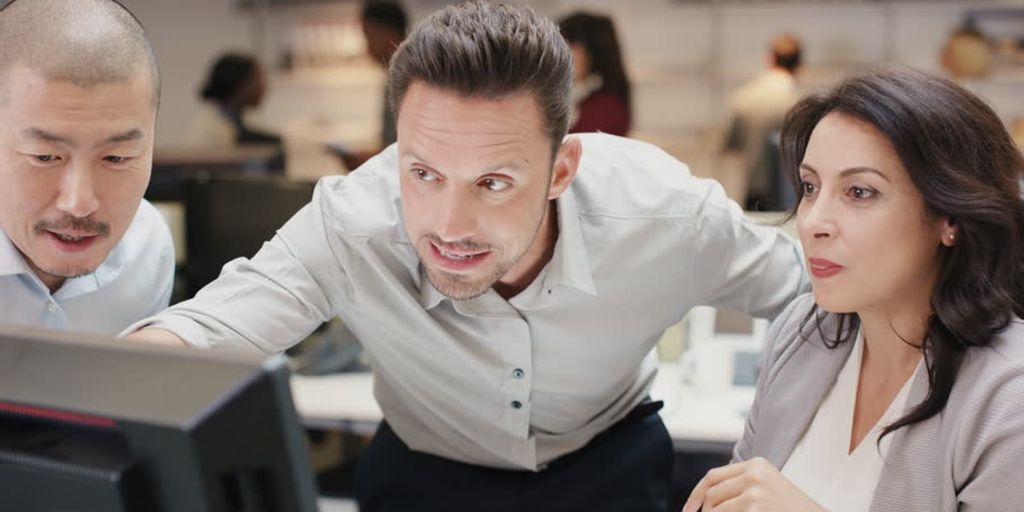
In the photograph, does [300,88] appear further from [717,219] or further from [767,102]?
[717,219]

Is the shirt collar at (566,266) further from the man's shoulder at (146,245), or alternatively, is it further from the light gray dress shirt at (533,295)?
the man's shoulder at (146,245)

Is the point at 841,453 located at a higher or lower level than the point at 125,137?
lower

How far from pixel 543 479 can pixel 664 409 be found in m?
0.76

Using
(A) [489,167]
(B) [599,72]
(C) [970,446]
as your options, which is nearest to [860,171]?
(C) [970,446]

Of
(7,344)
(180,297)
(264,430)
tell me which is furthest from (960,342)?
(180,297)

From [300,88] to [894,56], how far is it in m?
3.53

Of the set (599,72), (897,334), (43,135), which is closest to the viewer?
(43,135)

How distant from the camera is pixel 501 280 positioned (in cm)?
181

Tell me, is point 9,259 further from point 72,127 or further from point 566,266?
point 566,266

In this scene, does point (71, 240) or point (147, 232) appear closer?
point (71, 240)

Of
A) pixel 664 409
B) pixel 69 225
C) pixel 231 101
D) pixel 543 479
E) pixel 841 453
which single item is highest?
pixel 69 225

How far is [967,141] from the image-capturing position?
4.82 ft

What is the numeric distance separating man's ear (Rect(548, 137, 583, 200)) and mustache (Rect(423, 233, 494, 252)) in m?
0.19

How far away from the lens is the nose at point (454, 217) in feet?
4.90
